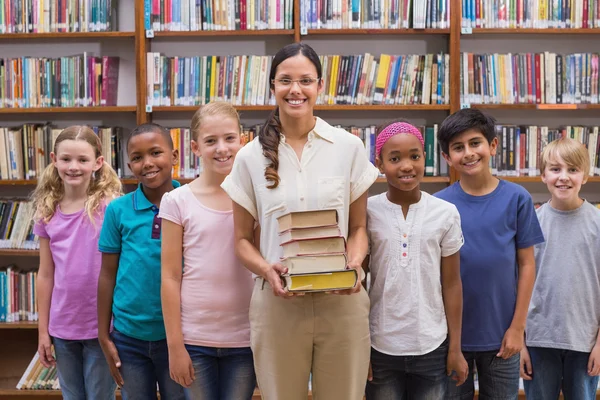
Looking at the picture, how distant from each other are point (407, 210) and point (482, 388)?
605 millimetres

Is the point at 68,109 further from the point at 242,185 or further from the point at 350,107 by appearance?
the point at 242,185

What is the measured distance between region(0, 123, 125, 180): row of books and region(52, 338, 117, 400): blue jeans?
1.63m

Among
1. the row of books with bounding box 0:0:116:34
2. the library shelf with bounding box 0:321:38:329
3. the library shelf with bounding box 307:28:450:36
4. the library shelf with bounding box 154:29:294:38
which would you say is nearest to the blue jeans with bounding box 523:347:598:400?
the library shelf with bounding box 307:28:450:36

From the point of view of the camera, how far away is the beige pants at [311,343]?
1.74 metres

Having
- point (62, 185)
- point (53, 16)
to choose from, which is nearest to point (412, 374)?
point (62, 185)

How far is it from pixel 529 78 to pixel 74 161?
2.50 m

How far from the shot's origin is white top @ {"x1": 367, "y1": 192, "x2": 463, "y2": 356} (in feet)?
6.21

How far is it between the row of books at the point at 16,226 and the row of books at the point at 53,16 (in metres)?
0.97

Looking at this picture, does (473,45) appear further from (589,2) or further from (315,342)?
(315,342)

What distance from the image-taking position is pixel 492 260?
2055mm

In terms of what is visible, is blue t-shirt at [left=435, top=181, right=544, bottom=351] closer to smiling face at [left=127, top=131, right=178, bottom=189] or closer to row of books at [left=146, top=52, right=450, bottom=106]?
smiling face at [left=127, top=131, right=178, bottom=189]

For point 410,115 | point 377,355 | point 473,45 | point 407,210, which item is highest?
point 473,45

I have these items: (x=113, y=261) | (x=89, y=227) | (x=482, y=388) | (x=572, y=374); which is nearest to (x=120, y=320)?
(x=113, y=261)

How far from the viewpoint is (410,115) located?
3996 mm
